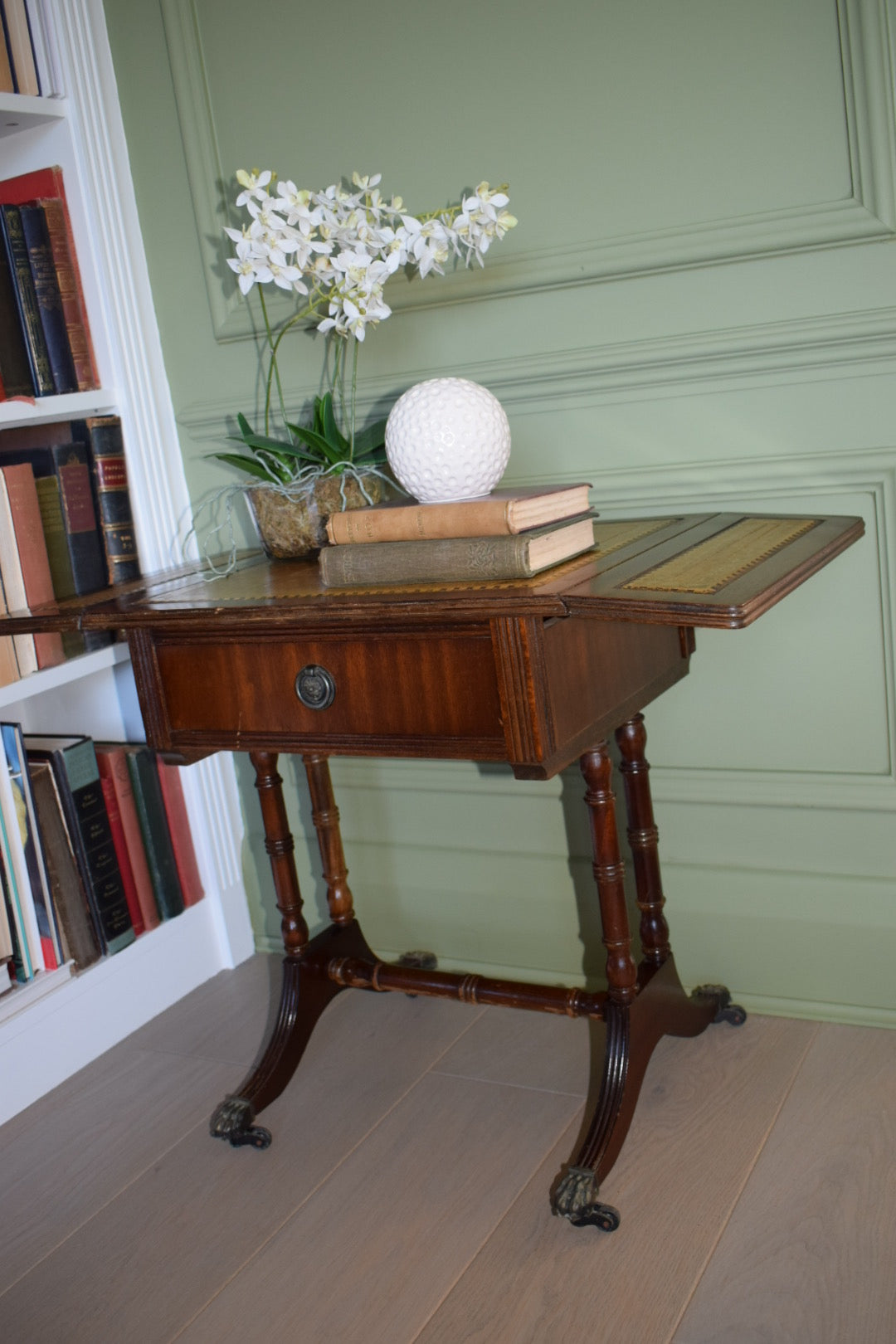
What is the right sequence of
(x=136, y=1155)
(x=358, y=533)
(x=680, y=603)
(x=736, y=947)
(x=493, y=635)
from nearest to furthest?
1. (x=680, y=603)
2. (x=493, y=635)
3. (x=358, y=533)
4. (x=136, y=1155)
5. (x=736, y=947)

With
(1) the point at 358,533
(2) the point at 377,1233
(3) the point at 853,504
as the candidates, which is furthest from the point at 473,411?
(2) the point at 377,1233

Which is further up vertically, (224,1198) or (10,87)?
(10,87)

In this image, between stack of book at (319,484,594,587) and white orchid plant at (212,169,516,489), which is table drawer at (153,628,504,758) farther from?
white orchid plant at (212,169,516,489)

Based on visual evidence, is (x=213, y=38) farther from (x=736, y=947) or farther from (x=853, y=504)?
(x=736, y=947)

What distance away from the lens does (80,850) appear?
1.94 meters

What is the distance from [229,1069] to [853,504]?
1270mm

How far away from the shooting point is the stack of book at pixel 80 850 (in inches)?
73.2

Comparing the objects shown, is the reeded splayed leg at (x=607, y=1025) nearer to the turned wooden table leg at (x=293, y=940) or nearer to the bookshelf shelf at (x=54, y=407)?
the turned wooden table leg at (x=293, y=940)

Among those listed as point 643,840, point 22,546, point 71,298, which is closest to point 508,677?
point 643,840

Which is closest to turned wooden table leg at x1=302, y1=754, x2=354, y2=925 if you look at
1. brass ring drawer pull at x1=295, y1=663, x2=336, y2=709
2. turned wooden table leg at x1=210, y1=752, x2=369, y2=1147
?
turned wooden table leg at x1=210, y1=752, x2=369, y2=1147

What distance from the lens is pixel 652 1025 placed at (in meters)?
1.63

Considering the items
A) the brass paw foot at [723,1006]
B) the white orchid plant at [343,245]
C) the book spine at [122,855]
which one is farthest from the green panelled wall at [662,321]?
the book spine at [122,855]

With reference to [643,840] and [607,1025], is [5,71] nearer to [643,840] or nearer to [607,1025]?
[643,840]

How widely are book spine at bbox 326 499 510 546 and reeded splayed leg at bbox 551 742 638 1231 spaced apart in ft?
1.07
